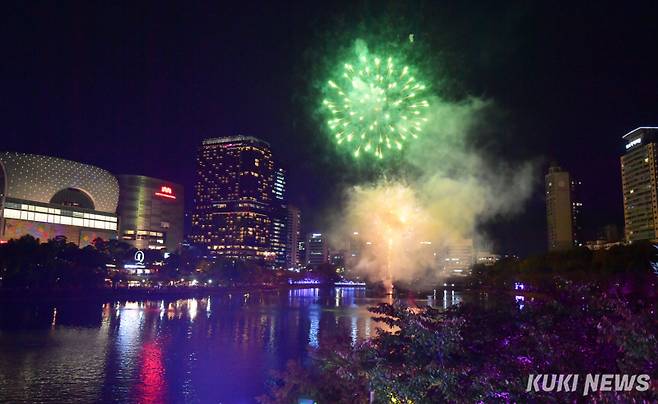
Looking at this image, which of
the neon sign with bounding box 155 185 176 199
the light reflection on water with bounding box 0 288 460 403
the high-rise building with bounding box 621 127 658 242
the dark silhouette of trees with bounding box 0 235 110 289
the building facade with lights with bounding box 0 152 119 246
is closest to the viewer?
the light reflection on water with bounding box 0 288 460 403

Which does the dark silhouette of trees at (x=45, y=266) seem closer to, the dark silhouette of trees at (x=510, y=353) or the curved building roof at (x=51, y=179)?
the curved building roof at (x=51, y=179)

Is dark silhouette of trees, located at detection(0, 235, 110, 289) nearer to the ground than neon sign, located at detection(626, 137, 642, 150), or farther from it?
nearer to the ground

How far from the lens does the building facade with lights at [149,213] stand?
133 m

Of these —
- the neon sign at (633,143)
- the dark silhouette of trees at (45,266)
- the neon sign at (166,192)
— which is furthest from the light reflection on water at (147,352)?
the neon sign at (633,143)

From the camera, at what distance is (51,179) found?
10925 centimetres

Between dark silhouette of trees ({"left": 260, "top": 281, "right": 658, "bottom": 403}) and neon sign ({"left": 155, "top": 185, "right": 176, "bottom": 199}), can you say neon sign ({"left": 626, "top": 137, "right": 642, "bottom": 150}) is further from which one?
dark silhouette of trees ({"left": 260, "top": 281, "right": 658, "bottom": 403})

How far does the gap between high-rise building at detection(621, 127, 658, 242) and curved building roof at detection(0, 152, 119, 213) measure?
14219 cm

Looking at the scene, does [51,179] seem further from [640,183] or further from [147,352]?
[640,183]

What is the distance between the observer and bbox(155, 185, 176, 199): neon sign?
461 feet

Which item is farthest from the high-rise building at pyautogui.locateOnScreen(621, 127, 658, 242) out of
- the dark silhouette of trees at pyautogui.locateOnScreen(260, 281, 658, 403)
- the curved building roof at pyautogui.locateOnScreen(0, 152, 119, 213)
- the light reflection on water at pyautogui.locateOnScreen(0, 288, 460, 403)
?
the dark silhouette of trees at pyautogui.locateOnScreen(260, 281, 658, 403)

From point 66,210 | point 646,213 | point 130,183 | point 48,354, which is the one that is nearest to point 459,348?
point 48,354

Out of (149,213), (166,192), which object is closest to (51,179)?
(149,213)

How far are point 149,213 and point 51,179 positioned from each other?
103ft

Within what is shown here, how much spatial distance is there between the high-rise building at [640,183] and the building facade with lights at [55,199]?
467 feet
